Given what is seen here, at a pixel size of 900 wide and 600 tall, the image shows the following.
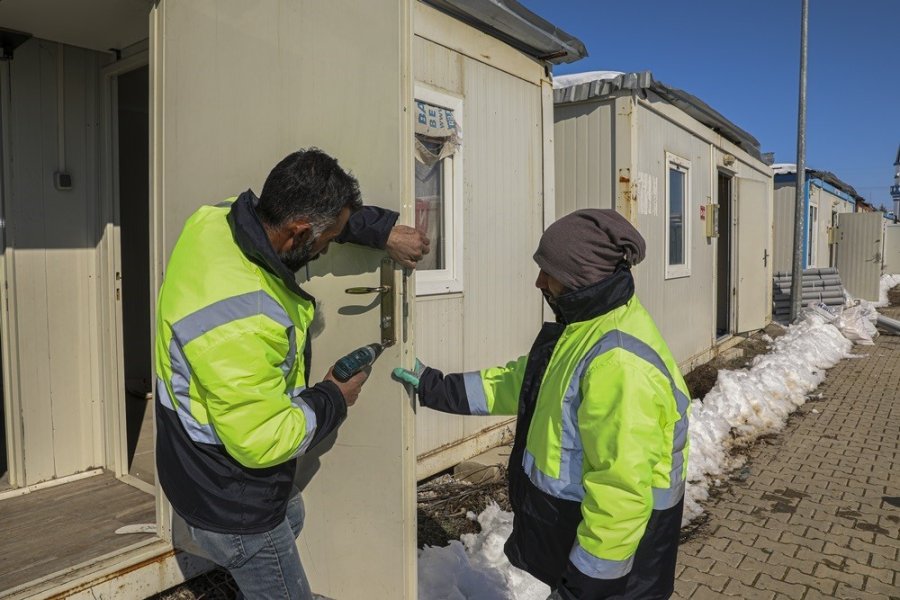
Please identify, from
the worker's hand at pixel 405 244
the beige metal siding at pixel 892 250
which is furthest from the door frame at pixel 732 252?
the beige metal siding at pixel 892 250

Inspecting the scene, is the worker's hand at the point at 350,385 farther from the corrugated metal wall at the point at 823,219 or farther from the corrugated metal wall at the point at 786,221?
the corrugated metal wall at the point at 823,219

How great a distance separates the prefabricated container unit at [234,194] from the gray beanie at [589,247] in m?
0.58

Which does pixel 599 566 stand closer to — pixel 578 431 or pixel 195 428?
pixel 578 431

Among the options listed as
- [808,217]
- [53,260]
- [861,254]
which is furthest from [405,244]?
[861,254]

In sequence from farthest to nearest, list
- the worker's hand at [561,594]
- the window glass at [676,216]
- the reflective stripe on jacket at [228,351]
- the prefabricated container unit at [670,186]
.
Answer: the window glass at [676,216], the prefabricated container unit at [670,186], the worker's hand at [561,594], the reflective stripe on jacket at [228,351]

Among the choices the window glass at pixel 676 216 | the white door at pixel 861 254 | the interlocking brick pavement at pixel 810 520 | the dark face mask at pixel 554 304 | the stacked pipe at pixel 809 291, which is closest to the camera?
the dark face mask at pixel 554 304

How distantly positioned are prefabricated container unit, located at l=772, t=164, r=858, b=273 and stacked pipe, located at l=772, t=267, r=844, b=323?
1.64ft

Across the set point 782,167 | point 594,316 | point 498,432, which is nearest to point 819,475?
point 498,432

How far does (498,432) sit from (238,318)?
12.2 ft

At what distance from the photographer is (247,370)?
1647 mm

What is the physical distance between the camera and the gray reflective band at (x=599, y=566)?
65.1 inches

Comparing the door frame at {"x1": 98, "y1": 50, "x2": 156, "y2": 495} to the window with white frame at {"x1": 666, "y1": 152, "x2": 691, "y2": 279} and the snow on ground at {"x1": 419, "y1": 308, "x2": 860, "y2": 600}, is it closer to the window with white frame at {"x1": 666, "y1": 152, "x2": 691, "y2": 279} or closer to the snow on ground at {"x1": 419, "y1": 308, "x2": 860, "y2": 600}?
the snow on ground at {"x1": 419, "y1": 308, "x2": 860, "y2": 600}

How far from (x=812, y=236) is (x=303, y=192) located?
16277 millimetres

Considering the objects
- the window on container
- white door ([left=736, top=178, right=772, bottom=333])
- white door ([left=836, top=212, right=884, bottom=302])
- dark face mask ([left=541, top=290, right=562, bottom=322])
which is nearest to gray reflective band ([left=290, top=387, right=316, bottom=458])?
dark face mask ([left=541, top=290, right=562, bottom=322])
